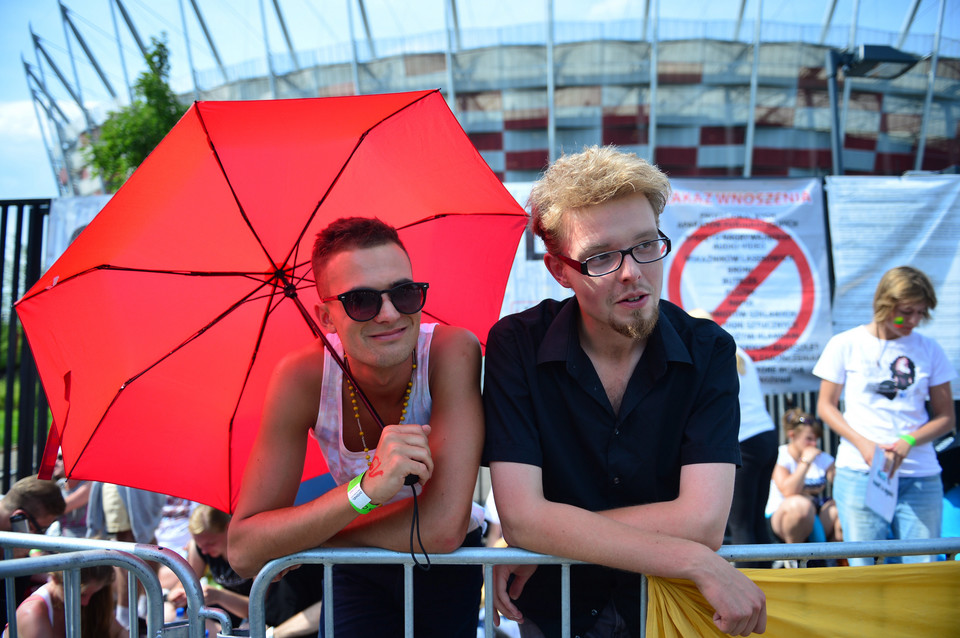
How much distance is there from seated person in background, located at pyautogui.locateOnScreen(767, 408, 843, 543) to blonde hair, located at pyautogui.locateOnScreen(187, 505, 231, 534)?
12.5 feet

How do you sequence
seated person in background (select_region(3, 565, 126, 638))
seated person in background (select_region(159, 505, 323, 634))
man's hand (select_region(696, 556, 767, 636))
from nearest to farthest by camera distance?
man's hand (select_region(696, 556, 767, 636)) < seated person in background (select_region(3, 565, 126, 638)) < seated person in background (select_region(159, 505, 323, 634))

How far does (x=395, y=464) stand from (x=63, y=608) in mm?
2301

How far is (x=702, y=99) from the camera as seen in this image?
18.6 metres

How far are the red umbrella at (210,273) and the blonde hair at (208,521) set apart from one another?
5.93 ft

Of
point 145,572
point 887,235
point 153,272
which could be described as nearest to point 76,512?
point 145,572

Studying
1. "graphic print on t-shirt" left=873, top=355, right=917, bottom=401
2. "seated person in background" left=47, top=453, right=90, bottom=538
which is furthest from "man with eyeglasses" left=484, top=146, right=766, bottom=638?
"seated person in background" left=47, top=453, right=90, bottom=538

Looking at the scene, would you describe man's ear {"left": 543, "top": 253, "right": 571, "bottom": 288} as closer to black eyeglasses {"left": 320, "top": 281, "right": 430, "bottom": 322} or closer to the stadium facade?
black eyeglasses {"left": 320, "top": 281, "right": 430, "bottom": 322}

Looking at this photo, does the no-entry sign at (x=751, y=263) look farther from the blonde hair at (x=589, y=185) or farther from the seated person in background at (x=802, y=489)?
the blonde hair at (x=589, y=185)

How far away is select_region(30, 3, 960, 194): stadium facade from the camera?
60.7 ft

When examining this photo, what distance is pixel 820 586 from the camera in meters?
1.64

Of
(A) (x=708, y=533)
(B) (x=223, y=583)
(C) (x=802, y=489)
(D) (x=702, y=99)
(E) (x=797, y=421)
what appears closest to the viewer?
(A) (x=708, y=533)

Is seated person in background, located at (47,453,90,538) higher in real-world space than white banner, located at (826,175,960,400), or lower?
lower

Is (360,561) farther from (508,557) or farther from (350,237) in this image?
(350,237)

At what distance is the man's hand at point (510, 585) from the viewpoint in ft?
5.76
